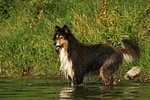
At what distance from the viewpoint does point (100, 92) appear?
45.0 ft

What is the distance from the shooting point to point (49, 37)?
1962cm

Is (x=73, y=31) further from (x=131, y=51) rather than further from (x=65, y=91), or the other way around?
(x=65, y=91)

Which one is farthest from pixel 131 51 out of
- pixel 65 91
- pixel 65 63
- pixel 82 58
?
pixel 65 91

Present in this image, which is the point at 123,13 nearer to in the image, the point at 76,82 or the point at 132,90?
the point at 76,82

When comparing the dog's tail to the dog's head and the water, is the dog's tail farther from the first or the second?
the dog's head

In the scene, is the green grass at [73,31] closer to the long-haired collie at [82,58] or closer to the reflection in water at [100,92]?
the long-haired collie at [82,58]

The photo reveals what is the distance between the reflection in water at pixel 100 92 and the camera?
12555 mm

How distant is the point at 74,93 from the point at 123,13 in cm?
623

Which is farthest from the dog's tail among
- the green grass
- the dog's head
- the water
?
the dog's head

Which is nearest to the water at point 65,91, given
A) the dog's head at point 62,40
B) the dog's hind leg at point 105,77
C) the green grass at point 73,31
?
the dog's hind leg at point 105,77

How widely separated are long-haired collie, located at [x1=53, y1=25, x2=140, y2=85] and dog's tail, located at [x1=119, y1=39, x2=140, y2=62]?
0.19 meters

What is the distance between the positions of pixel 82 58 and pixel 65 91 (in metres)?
2.09

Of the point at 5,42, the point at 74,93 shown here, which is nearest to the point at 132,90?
the point at 74,93

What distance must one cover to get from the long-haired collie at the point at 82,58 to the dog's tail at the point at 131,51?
7.5 inches
